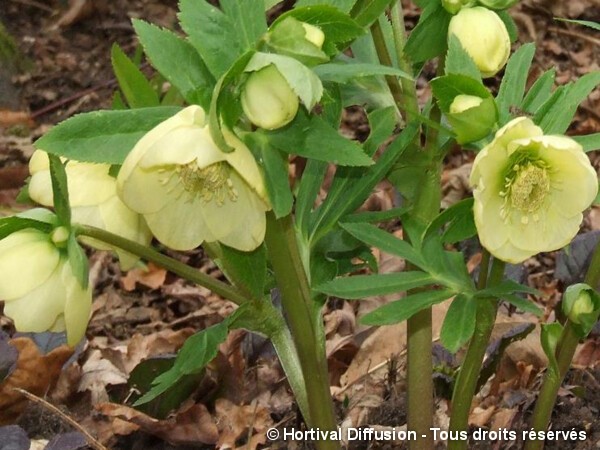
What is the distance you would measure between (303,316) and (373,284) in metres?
0.09

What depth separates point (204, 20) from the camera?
87cm

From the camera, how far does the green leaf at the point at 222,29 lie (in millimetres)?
857

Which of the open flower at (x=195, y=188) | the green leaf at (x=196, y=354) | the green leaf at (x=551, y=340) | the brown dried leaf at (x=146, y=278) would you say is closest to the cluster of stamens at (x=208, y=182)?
the open flower at (x=195, y=188)

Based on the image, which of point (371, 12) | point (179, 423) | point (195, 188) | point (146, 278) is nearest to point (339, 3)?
point (371, 12)

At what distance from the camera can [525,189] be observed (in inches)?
36.9

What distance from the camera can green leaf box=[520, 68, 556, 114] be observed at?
40.1 inches

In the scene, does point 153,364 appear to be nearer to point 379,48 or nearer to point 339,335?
point 339,335

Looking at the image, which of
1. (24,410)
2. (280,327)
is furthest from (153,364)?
(280,327)

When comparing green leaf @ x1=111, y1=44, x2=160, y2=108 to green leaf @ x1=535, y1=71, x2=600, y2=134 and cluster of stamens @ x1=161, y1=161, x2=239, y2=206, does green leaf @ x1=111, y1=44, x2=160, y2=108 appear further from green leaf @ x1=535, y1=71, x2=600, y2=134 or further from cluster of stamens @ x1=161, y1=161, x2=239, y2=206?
green leaf @ x1=535, y1=71, x2=600, y2=134

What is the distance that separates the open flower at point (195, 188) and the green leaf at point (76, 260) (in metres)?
0.09

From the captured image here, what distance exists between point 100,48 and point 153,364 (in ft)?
5.51

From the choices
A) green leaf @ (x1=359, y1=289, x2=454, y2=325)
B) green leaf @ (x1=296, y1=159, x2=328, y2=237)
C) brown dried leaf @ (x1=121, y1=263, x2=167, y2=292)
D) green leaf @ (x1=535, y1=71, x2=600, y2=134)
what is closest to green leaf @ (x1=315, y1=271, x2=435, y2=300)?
green leaf @ (x1=359, y1=289, x2=454, y2=325)

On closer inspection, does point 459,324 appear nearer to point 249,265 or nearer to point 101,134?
point 249,265

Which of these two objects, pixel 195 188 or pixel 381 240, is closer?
pixel 195 188
